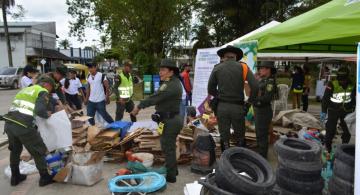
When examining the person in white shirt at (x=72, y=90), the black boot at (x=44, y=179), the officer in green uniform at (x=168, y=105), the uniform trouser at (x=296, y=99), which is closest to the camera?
the officer in green uniform at (x=168, y=105)

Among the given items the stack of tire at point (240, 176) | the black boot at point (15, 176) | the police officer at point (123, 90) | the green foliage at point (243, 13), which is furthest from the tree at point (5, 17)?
the stack of tire at point (240, 176)

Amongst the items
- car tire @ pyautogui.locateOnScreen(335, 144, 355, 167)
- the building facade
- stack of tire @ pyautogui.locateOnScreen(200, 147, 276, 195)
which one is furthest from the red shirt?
the building facade

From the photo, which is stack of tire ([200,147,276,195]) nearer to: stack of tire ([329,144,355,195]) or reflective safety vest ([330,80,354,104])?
stack of tire ([329,144,355,195])

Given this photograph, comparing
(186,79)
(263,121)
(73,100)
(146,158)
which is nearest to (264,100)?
(263,121)

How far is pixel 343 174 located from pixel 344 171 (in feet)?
0.10

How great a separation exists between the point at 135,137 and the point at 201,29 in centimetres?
3423

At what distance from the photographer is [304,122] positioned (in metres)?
8.21

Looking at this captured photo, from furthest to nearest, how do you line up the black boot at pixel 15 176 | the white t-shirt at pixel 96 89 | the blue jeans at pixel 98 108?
the blue jeans at pixel 98 108 < the white t-shirt at pixel 96 89 < the black boot at pixel 15 176

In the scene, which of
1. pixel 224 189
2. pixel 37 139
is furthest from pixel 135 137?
pixel 224 189

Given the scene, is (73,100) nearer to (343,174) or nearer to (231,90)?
(231,90)

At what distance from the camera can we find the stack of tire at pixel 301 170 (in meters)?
3.63

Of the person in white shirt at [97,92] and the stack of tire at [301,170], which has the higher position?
the person in white shirt at [97,92]

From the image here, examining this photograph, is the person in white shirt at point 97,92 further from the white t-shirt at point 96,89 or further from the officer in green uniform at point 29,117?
the officer in green uniform at point 29,117

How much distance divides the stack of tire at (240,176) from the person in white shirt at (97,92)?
17.6 ft
